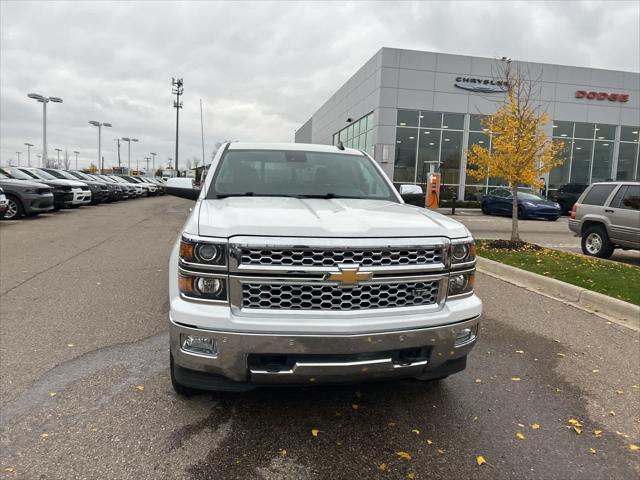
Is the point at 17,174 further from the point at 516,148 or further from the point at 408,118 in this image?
the point at 408,118

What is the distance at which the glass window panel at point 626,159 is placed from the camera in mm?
32031

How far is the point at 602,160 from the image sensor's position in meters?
31.9

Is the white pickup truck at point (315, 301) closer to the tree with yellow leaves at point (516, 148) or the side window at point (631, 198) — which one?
the side window at point (631, 198)

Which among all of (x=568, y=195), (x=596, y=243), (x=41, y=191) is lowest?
(x=596, y=243)

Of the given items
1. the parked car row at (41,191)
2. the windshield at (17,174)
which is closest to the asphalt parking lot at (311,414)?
the parked car row at (41,191)

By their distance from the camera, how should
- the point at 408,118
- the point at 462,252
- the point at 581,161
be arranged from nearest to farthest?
the point at 462,252
the point at 408,118
the point at 581,161

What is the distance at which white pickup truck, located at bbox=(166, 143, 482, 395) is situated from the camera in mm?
2555

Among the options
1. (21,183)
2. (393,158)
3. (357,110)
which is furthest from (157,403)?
(357,110)

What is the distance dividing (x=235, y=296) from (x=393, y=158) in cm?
2660

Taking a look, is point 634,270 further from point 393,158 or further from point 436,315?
point 393,158

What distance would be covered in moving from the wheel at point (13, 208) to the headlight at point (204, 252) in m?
15.5

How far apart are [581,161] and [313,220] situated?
3405cm

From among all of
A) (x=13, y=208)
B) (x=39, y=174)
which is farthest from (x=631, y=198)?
(x=39, y=174)

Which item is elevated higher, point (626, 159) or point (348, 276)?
point (626, 159)
